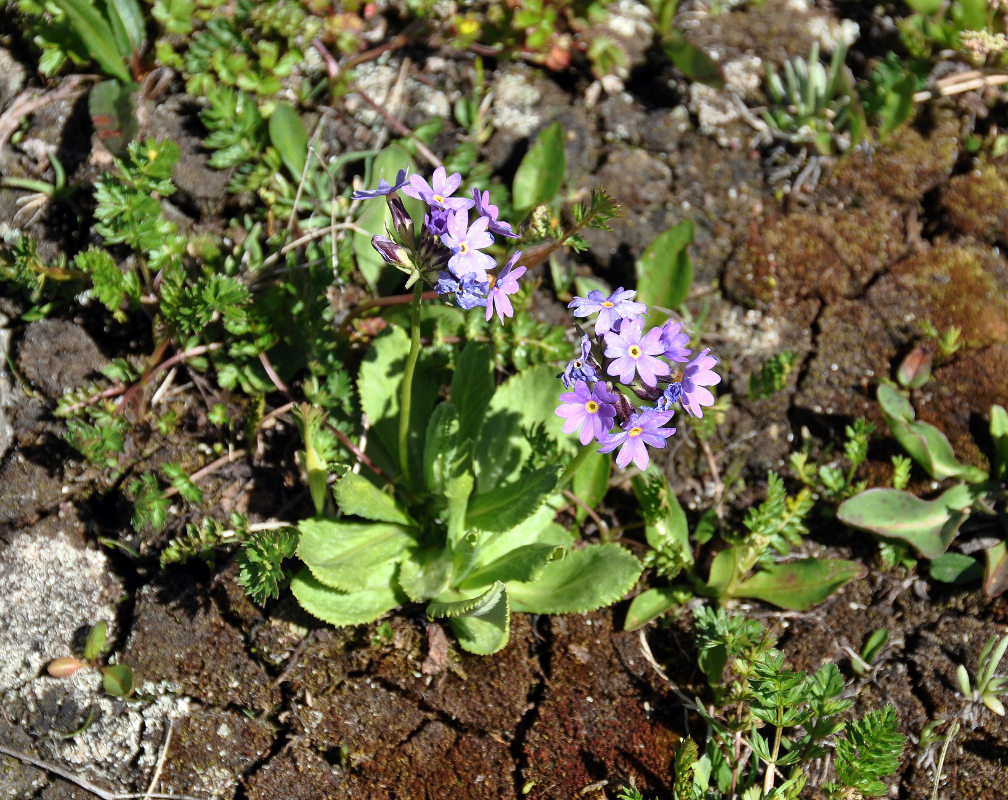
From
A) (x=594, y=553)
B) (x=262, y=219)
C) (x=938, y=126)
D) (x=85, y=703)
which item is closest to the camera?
(x=85, y=703)

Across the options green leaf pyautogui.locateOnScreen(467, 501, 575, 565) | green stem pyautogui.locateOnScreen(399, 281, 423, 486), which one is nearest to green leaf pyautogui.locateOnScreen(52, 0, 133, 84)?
green stem pyautogui.locateOnScreen(399, 281, 423, 486)

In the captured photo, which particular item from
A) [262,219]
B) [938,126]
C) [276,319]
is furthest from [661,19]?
[276,319]

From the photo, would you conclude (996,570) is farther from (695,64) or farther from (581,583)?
(695,64)

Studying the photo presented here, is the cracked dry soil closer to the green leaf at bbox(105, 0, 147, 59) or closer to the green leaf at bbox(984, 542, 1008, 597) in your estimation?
the green leaf at bbox(984, 542, 1008, 597)

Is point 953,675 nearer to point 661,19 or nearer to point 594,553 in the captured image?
point 594,553

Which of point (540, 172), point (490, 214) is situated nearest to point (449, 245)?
point (490, 214)
